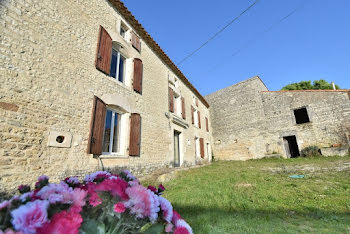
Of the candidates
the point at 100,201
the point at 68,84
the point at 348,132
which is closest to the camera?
the point at 100,201

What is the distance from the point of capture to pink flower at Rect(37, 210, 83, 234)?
1.92 feet

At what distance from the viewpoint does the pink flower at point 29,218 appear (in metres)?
0.55

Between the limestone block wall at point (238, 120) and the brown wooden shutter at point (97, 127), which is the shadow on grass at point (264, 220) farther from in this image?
the limestone block wall at point (238, 120)

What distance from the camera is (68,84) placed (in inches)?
158

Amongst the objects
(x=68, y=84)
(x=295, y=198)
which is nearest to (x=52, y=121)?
(x=68, y=84)

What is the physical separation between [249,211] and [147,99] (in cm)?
511

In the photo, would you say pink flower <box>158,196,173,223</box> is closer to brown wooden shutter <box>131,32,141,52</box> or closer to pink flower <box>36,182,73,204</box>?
pink flower <box>36,182,73,204</box>

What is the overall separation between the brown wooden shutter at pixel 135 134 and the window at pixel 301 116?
11.6m

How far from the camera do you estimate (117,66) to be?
19.1 feet

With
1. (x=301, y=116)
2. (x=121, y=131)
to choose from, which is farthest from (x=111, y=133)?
(x=301, y=116)

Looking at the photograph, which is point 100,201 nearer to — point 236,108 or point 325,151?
point 325,151

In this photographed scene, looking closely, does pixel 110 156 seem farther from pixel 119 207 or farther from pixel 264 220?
pixel 119 207

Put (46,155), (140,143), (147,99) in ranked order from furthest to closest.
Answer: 1. (147,99)
2. (140,143)
3. (46,155)

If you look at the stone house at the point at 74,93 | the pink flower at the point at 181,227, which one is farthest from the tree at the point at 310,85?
the pink flower at the point at 181,227
